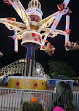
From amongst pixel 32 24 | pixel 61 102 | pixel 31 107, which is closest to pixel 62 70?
pixel 32 24

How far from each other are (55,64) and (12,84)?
95.8 feet

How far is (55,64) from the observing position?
42344 mm

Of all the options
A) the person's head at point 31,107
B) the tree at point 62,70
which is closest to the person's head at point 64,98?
the person's head at point 31,107

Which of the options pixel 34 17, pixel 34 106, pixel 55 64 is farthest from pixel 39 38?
pixel 55 64

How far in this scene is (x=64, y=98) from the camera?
2.87 metres

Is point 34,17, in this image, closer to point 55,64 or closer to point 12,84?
point 12,84

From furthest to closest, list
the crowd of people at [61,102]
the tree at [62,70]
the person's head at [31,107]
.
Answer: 1. the tree at [62,70]
2. the person's head at [31,107]
3. the crowd of people at [61,102]

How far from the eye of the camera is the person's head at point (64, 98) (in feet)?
9.12

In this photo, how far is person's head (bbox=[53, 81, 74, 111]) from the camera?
2.78 m

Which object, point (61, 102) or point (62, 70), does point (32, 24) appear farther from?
point (62, 70)

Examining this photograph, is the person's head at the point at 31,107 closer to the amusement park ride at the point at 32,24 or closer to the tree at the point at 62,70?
the amusement park ride at the point at 32,24

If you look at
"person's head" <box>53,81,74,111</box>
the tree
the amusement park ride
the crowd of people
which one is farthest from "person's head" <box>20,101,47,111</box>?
the tree

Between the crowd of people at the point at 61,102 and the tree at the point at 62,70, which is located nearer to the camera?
the crowd of people at the point at 61,102

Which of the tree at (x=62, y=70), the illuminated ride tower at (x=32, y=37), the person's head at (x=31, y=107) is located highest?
the illuminated ride tower at (x=32, y=37)
